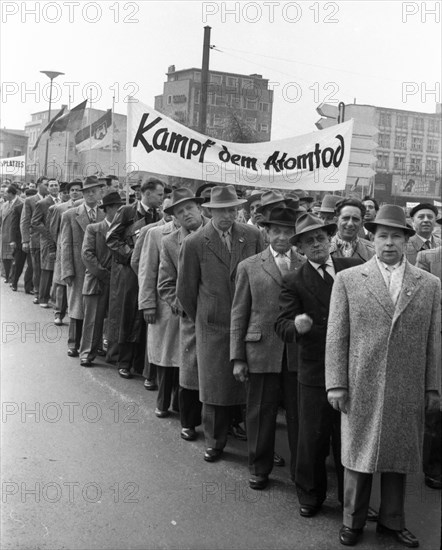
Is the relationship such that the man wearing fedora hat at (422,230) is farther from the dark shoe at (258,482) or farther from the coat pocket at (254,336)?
the dark shoe at (258,482)

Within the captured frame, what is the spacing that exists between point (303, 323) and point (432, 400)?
86 centimetres

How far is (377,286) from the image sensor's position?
3.96 meters

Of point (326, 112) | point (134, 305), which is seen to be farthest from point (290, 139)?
point (326, 112)

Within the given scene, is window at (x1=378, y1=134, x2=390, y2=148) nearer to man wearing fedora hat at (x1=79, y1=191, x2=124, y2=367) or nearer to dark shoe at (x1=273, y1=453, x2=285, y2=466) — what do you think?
man wearing fedora hat at (x1=79, y1=191, x2=124, y2=367)

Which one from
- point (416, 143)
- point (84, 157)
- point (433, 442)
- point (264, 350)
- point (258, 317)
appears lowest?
point (433, 442)

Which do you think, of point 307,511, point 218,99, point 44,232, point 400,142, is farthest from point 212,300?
point 400,142

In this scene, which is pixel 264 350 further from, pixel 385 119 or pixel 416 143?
pixel 416 143

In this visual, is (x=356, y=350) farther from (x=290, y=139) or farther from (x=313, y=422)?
(x=290, y=139)

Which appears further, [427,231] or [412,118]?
[412,118]

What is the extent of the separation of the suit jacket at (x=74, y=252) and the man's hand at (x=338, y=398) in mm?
5091

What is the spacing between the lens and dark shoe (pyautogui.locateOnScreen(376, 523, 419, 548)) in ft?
12.8

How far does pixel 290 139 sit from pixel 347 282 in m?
4.14

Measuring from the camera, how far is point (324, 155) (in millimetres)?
7891

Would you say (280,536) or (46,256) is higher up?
(46,256)
